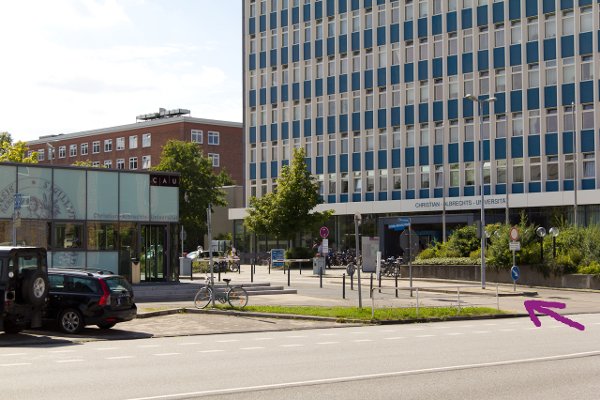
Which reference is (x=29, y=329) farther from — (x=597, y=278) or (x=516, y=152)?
(x=516, y=152)

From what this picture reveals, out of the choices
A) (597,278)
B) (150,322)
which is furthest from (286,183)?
(150,322)

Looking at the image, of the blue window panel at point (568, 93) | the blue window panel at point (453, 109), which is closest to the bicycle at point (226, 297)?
the blue window panel at point (568, 93)

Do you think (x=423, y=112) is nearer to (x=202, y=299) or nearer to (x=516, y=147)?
(x=516, y=147)

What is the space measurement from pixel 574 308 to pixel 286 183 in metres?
37.8

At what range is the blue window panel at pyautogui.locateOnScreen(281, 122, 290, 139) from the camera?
81.8m

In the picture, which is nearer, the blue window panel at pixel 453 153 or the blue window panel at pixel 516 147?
A: the blue window panel at pixel 516 147

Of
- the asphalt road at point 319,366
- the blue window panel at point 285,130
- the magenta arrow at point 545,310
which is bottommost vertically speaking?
the magenta arrow at point 545,310

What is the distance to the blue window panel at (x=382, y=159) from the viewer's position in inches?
2936

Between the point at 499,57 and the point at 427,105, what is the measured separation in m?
7.03

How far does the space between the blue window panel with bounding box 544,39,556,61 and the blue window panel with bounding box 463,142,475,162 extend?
328 inches

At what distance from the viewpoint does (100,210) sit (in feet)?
117

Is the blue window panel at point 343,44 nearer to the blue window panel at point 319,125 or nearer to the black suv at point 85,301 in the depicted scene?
the blue window panel at point 319,125

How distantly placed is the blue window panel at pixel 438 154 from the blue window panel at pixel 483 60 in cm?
657

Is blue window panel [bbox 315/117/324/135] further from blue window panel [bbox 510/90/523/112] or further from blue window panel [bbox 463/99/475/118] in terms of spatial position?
blue window panel [bbox 510/90/523/112]
